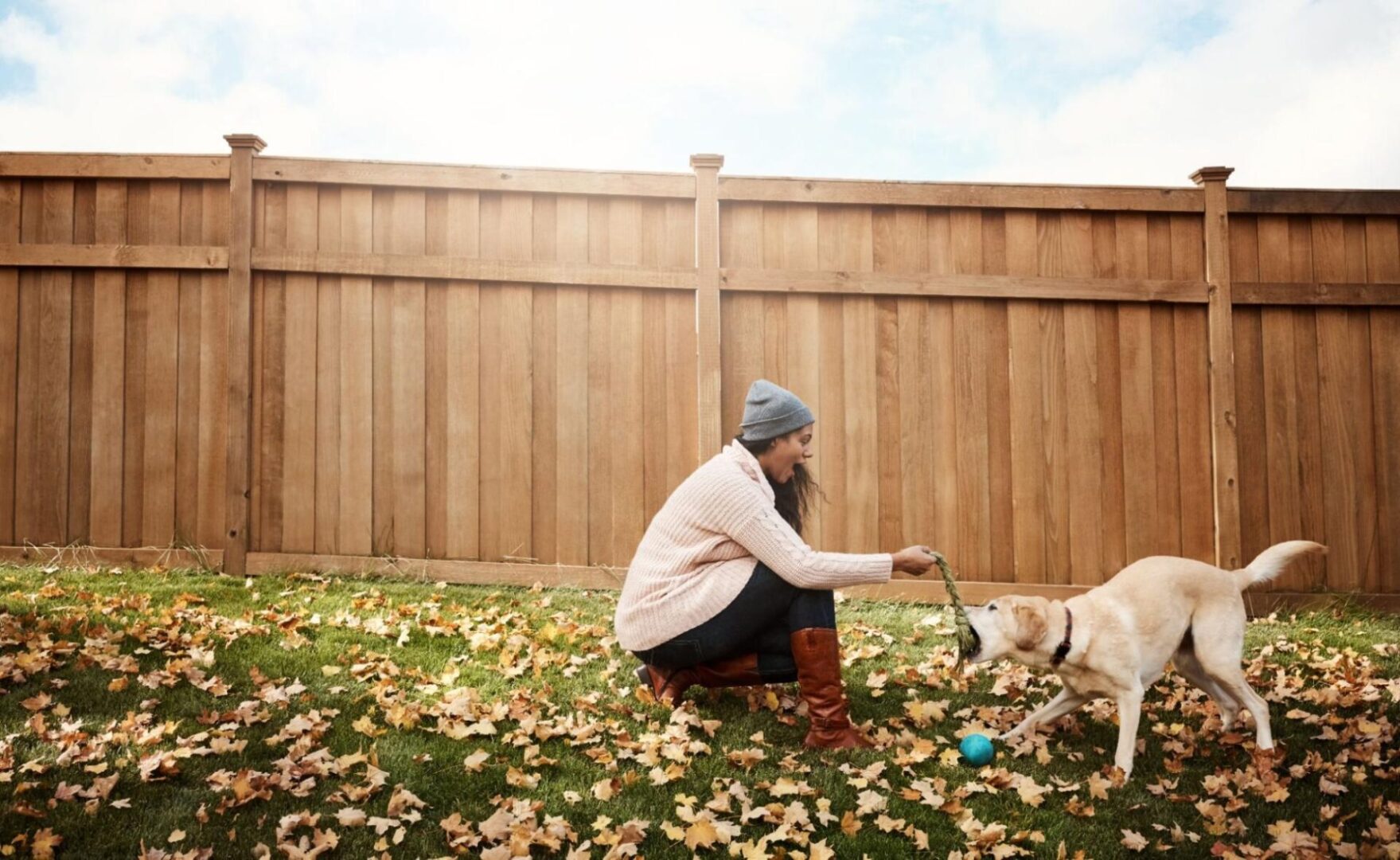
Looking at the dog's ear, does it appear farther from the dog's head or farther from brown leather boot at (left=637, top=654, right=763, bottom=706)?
brown leather boot at (left=637, top=654, right=763, bottom=706)

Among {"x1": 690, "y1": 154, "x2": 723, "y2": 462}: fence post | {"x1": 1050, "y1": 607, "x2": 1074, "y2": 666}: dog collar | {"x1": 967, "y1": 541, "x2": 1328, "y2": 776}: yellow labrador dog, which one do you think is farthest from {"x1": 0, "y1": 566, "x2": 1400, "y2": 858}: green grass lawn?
{"x1": 690, "y1": 154, "x2": 723, "y2": 462}: fence post

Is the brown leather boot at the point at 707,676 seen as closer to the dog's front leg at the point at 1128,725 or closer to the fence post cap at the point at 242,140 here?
the dog's front leg at the point at 1128,725

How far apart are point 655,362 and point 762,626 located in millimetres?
2764

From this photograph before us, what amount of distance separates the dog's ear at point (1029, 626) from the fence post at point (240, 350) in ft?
15.3

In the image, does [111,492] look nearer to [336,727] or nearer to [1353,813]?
[336,727]

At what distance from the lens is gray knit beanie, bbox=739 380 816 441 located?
151 inches

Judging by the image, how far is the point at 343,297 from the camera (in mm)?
6094

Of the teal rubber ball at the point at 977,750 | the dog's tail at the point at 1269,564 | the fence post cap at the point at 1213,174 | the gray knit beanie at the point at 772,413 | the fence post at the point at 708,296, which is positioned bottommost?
the teal rubber ball at the point at 977,750

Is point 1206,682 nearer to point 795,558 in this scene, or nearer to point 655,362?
point 795,558

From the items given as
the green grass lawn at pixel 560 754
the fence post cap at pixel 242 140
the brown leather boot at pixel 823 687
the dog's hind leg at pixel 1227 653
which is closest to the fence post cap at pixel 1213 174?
the green grass lawn at pixel 560 754

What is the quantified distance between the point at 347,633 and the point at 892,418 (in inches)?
137

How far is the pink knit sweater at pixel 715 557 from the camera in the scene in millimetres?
3574

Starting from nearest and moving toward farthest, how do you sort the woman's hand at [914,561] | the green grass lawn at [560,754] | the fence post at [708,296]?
the green grass lawn at [560,754] < the woman's hand at [914,561] < the fence post at [708,296]

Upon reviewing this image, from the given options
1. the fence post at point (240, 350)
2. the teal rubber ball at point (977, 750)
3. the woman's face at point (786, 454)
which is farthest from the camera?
the fence post at point (240, 350)
